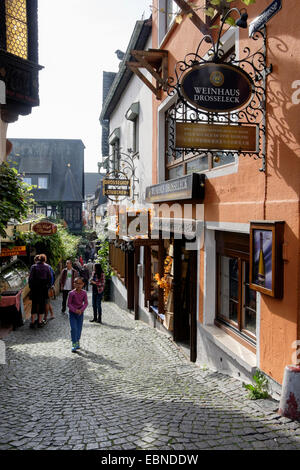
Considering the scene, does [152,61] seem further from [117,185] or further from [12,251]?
[12,251]

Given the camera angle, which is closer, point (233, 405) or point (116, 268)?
point (233, 405)

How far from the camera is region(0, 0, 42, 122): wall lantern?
8.06 m

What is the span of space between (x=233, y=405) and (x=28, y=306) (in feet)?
30.8

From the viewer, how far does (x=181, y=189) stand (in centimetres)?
743

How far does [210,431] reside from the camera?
372cm

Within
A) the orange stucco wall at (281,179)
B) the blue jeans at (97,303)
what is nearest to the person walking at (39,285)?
the blue jeans at (97,303)

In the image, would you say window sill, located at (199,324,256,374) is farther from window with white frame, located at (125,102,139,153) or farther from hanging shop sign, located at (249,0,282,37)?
window with white frame, located at (125,102,139,153)

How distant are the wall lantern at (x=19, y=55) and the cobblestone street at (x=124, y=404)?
16.4 feet

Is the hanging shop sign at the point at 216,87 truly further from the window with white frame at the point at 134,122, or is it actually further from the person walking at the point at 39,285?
the window with white frame at the point at 134,122

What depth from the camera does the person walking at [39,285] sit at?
9250 mm

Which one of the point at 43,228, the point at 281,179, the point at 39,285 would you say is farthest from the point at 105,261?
the point at 281,179

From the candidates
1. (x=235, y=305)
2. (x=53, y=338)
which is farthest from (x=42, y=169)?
(x=235, y=305)

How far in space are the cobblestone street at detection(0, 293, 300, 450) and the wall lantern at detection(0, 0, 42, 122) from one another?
197 inches
